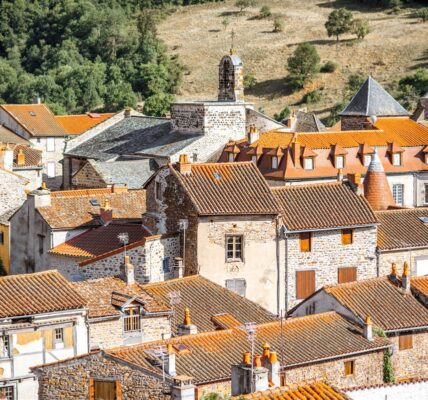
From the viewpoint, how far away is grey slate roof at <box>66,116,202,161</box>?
72.6m

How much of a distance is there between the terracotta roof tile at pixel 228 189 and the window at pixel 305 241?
1357mm

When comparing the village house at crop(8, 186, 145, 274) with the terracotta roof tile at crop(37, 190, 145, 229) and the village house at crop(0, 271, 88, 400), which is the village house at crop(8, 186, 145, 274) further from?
the village house at crop(0, 271, 88, 400)

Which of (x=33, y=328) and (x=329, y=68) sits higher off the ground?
(x=329, y=68)

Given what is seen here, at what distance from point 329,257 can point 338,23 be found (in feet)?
276

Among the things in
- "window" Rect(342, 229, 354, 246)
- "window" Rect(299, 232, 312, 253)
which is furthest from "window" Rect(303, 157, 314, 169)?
"window" Rect(299, 232, 312, 253)

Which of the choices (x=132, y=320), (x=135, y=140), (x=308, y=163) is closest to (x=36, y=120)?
(x=135, y=140)

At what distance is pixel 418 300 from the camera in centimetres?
4259

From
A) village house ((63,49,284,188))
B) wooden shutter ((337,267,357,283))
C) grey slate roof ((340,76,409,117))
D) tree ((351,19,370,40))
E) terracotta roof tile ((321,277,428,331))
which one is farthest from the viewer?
tree ((351,19,370,40))

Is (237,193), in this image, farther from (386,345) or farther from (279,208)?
(386,345)

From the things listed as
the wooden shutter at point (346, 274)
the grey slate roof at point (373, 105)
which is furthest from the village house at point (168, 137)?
the wooden shutter at point (346, 274)

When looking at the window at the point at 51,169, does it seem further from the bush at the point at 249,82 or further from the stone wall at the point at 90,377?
the stone wall at the point at 90,377

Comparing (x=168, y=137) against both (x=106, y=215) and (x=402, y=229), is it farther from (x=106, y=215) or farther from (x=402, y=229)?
(x=402, y=229)

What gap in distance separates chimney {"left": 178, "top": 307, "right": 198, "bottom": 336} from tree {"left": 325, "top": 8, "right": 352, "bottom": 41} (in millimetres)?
93786

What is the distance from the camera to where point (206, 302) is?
4222 centimetres
